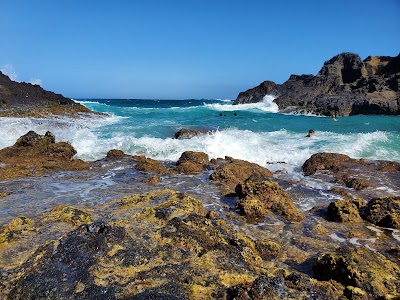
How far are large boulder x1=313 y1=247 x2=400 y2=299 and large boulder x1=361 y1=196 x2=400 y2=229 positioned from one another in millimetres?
2058

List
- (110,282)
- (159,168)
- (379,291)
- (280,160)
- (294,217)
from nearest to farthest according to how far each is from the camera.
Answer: (110,282), (379,291), (294,217), (159,168), (280,160)

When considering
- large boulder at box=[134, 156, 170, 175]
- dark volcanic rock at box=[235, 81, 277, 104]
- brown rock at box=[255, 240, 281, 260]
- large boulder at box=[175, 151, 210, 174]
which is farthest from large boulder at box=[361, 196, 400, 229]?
dark volcanic rock at box=[235, 81, 277, 104]

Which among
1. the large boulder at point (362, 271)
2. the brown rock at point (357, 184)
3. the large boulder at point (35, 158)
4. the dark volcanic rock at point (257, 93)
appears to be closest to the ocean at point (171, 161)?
the brown rock at point (357, 184)

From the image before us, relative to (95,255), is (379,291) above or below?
below

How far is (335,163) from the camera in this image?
34.8ft

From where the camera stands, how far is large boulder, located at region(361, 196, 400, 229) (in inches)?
232

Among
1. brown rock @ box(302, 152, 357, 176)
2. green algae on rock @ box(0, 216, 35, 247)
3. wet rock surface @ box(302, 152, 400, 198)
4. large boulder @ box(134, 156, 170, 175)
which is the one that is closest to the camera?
green algae on rock @ box(0, 216, 35, 247)

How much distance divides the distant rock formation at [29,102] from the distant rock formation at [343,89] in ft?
101

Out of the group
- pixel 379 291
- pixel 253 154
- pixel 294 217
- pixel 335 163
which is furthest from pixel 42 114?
pixel 379 291

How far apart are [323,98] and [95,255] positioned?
48037 millimetres

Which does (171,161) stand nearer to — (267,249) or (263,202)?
(263,202)

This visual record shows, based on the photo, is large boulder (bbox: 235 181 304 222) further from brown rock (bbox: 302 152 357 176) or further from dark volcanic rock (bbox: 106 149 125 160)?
dark volcanic rock (bbox: 106 149 125 160)

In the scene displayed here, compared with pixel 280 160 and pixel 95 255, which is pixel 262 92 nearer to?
pixel 280 160

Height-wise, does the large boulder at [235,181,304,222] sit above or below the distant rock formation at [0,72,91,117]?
below
